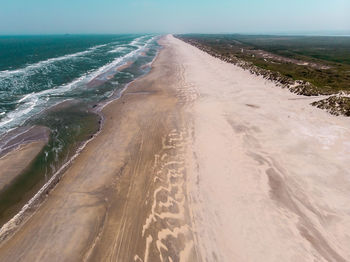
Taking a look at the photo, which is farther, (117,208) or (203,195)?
(203,195)

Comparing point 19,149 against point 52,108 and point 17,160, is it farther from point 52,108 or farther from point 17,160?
point 52,108

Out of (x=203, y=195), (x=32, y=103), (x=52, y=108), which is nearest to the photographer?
(x=203, y=195)

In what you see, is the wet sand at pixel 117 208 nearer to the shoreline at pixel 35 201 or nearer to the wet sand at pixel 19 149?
the shoreline at pixel 35 201

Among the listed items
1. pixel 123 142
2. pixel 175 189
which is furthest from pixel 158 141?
pixel 175 189

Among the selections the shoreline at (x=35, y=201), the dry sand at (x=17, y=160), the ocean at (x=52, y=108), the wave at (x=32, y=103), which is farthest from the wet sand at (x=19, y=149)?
the wave at (x=32, y=103)

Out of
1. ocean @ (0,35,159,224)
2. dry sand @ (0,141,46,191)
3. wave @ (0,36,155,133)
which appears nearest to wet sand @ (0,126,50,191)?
dry sand @ (0,141,46,191)

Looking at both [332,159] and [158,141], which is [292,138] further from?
[158,141]

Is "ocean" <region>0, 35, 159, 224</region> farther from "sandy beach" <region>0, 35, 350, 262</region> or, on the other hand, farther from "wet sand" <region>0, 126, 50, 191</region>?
"sandy beach" <region>0, 35, 350, 262</region>

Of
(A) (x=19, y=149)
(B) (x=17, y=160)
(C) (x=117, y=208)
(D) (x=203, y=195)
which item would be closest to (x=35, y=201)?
(C) (x=117, y=208)

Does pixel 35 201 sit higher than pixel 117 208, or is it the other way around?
pixel 117 208

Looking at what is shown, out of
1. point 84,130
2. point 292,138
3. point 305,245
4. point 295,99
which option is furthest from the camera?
point 295,99
